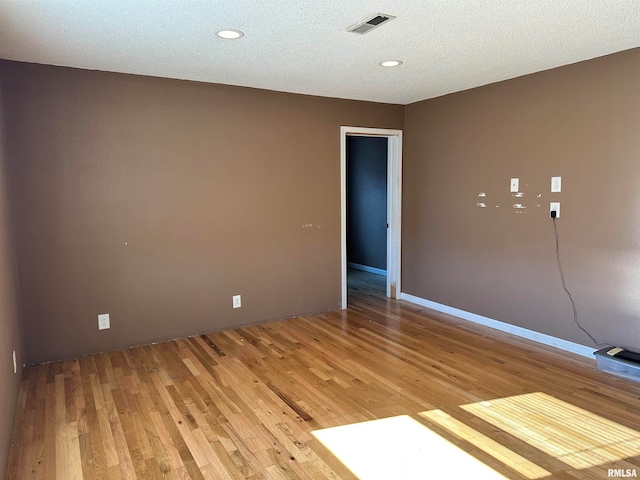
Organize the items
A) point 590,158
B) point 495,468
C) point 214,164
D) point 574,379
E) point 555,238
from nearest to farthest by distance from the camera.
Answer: point 495,468 < point 574,379 < point 590,158 < point 555,238 < point 214,164

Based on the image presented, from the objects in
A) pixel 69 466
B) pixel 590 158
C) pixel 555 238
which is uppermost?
pixel 590 158

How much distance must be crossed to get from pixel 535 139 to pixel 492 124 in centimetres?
47

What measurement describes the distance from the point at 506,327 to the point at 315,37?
3028 millimetres

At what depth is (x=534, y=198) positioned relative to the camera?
147 inches

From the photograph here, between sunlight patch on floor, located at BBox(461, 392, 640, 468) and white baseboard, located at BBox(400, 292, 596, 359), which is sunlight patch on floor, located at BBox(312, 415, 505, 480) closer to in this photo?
sunlight patch on floor, located at BBox(461, 392, 640, 468)

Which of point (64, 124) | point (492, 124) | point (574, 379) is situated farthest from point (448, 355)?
point (64, 124)

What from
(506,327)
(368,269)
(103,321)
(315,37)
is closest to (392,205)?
(506,327)

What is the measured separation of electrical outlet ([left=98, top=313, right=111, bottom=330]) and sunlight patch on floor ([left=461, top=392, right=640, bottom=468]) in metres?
2.81

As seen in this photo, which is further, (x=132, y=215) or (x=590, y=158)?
(x=132, y=215)

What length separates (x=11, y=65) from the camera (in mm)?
3146

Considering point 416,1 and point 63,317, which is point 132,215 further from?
point 416,1

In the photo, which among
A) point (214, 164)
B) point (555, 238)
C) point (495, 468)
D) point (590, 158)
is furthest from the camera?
point (214, 164)

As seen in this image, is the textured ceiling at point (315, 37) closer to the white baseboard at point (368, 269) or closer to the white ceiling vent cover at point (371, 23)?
the white ceiling vent cover at point (371, 23)

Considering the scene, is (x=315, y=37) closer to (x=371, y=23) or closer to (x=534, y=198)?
(x=371, y=23)
